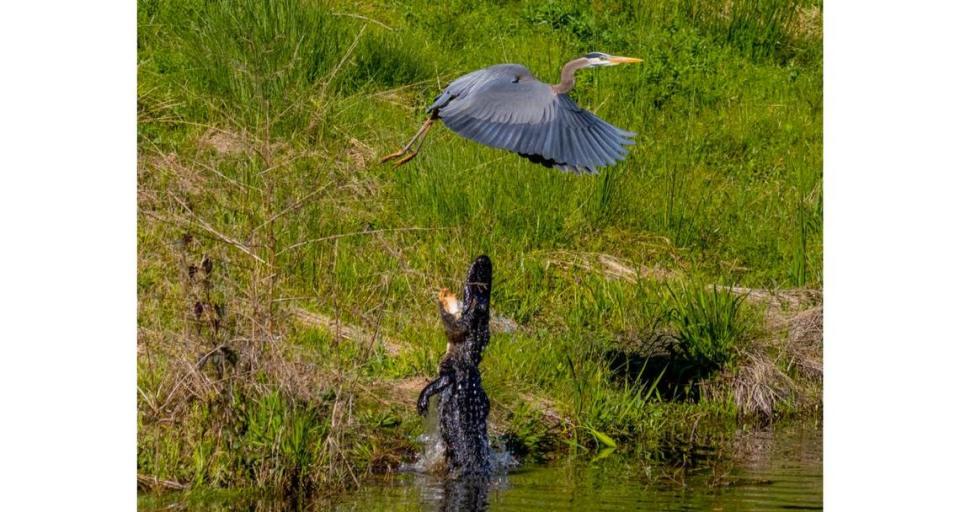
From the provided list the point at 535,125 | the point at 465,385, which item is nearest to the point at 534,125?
the point at 535,125

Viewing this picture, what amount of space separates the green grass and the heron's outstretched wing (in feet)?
1.89

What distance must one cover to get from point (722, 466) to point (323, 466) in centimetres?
160

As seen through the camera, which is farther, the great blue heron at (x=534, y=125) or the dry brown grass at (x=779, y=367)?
the dry brown grass at (x=779, y=367)

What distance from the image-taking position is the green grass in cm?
630

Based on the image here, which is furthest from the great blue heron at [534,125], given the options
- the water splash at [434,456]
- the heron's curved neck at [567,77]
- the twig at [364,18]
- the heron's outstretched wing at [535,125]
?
the twig at [364,18]

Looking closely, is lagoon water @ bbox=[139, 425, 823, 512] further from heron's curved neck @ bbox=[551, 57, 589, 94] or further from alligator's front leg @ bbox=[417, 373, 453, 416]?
heron's curved neck @ bbox=[551, 57, 589, 94]

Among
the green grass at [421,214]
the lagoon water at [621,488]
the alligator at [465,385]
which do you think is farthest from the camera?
the alligator at [465,385]

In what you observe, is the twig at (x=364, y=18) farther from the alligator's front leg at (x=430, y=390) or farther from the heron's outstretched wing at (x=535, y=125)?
the alligator's front leg at (x=430, y=390)

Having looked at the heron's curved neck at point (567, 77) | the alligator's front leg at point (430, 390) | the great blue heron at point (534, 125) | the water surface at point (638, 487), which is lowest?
the water surface at point (638, 487)

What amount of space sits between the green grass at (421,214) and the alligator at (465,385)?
25 cm

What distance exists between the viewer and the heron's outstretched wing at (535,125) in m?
7.03

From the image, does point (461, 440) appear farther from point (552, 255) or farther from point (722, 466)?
point (552, 255)
